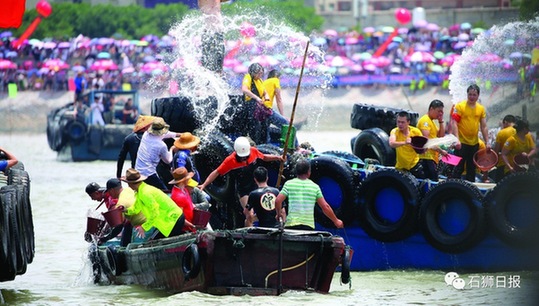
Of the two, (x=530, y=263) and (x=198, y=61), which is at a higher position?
(x=198, y=61)

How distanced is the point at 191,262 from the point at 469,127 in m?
4.94

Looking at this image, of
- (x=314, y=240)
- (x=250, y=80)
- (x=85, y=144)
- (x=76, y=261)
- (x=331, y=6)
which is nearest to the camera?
(x=314, y=240)

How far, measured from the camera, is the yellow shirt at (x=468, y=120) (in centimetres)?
1780

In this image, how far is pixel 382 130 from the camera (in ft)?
64.1

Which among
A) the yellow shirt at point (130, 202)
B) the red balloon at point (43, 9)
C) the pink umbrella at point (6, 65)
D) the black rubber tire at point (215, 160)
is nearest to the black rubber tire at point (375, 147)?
the black rubber tire at point (215, 160)

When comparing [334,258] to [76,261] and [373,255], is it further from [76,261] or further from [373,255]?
[76,261]

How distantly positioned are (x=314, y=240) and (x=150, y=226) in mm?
1808

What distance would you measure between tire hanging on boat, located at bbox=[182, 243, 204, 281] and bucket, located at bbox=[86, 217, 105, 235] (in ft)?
8.74

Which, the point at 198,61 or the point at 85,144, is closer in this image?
the point at 198,61

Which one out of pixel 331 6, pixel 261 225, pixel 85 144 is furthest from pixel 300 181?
pixel 331 6

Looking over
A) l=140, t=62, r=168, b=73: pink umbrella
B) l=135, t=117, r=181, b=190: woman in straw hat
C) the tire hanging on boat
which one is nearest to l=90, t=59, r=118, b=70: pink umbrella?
l=140, t=62, r=168, b=73: pink umbrella

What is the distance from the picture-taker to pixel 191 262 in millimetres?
14492

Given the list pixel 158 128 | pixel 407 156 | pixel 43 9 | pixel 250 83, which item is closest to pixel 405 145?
pixel 407 156

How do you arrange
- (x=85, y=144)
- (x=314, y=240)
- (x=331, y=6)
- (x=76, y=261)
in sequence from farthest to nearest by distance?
1. (x=331, y=6)
2. (x=85, y=144)
3. (x=76, y=261)
4. (x=314, y=240)
